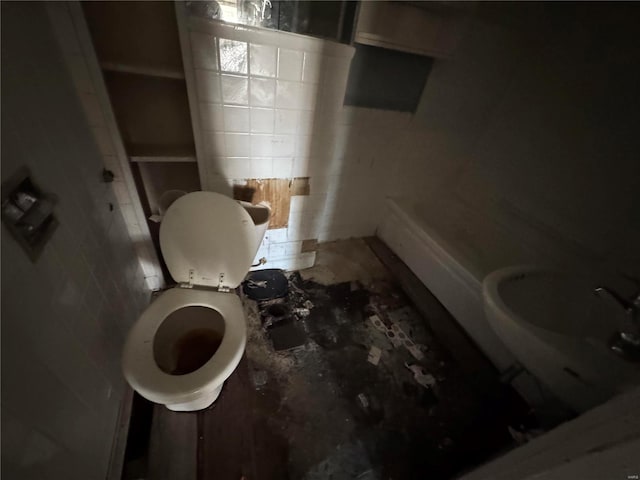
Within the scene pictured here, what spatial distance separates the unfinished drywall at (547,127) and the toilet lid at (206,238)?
4.05ft

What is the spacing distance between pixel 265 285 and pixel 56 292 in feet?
3.22

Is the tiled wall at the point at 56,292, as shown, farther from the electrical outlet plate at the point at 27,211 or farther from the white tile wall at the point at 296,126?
the white tile wall at the point at 296,126

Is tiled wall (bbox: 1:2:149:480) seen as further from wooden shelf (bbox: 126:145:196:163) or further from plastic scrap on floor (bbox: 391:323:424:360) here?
plastic scrap on floor (bbox: 391:323:424:360)

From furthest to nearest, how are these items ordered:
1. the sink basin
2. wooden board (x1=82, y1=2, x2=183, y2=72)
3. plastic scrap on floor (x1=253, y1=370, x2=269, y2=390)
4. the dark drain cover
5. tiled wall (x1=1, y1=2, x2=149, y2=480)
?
the dark drain cover
plastic scrap on floor (x1=253, y1=370, x2=269, y2=390)
wooden board (x1=82, y1=2, x2=183, y2=72)
the sink basin
tiled wall (x1=1, y1=2, x2=149, y2=480)

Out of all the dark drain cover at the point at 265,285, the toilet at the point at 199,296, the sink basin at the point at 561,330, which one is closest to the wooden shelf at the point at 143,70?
the toilet at the point at 199,296

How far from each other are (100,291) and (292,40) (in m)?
1.16

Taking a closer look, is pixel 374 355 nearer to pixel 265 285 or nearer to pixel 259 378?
pixel 259 378

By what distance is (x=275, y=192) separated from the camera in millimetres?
1343

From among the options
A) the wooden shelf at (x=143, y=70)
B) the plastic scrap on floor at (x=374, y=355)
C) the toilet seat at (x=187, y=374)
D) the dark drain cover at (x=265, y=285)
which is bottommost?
the dark drain cover at (x=265, y=285)

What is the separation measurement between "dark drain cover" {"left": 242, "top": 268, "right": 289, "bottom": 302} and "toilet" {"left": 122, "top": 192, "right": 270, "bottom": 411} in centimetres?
39

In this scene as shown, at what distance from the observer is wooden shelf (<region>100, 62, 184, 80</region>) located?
85 centimetres

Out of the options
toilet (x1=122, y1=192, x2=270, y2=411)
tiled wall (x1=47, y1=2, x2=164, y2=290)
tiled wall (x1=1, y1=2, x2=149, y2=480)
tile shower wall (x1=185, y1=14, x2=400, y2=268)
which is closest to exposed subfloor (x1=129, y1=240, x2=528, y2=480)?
toilet (x1=122, y1=192, x2=270, y2=411)

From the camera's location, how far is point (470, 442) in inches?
41.2

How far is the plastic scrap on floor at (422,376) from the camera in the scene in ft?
3.99
